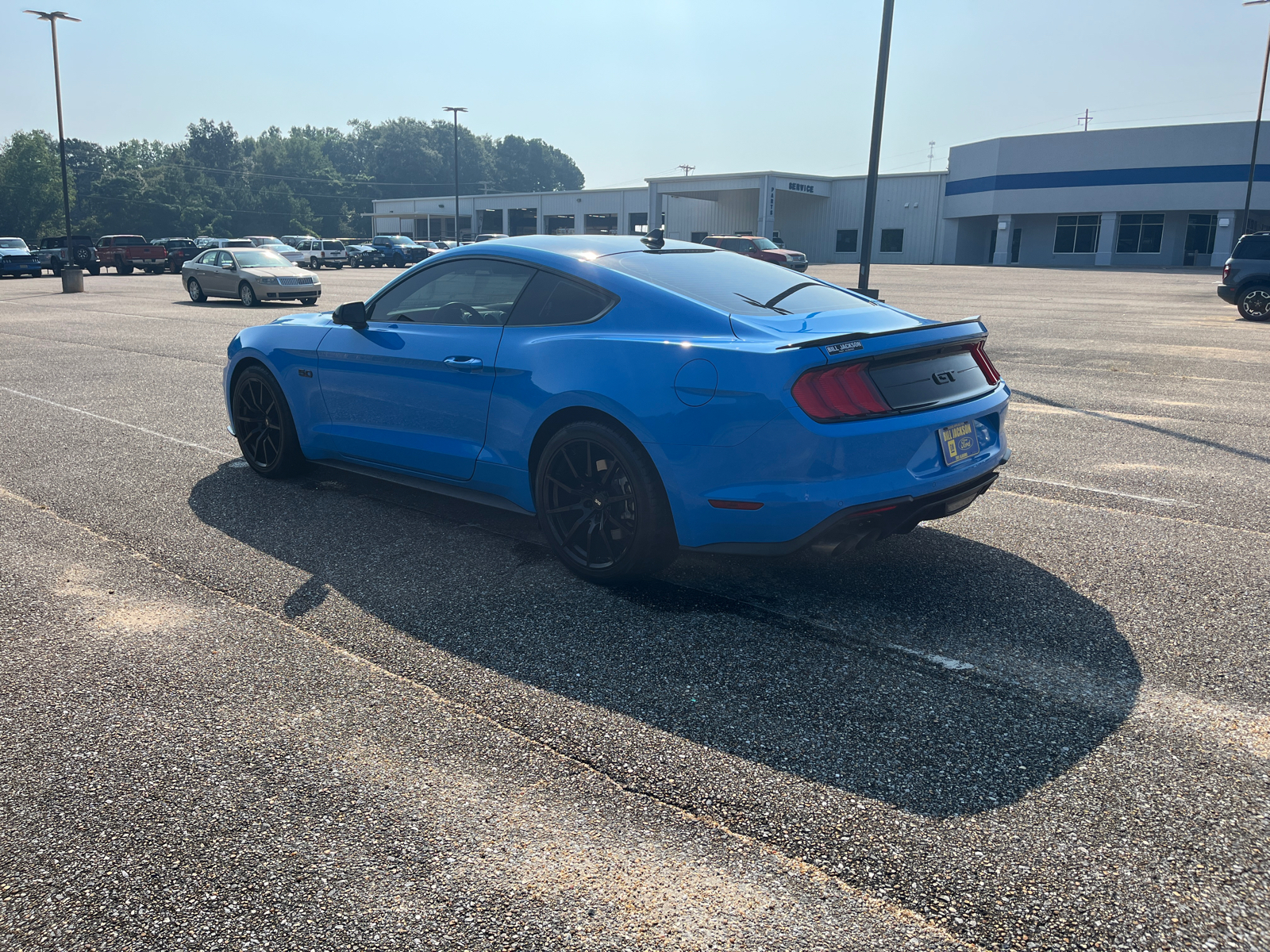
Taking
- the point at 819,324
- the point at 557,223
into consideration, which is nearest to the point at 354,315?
the point at 819,324

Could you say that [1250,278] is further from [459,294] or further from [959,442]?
[459,294]

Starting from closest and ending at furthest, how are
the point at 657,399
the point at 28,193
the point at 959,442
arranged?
the point at 657,399, the point at 959,442, the point at 28,193

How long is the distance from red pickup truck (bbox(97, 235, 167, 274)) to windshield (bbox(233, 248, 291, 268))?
2187cm

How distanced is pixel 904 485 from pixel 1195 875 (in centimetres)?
176

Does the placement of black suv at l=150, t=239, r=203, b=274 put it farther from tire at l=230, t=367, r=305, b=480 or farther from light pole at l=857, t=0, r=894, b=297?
tire at l=230, t=367, r=305, b=480

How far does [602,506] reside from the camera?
4359 millimetres

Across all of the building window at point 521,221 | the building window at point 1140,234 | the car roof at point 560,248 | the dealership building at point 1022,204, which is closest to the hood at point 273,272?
the car roof at point 560,248

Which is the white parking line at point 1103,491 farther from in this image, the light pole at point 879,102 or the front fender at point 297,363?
Result: the light pole at point 879,102

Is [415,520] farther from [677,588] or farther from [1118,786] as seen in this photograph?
[1118,786]

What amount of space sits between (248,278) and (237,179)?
129 metres

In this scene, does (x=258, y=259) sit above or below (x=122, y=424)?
above

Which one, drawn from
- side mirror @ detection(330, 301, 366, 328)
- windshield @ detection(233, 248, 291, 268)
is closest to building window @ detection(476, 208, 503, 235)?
windshield @ detection(233, 248, 291, 268)

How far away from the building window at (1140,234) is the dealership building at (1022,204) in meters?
0.07

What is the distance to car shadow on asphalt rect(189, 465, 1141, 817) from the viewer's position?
306 centimetres
